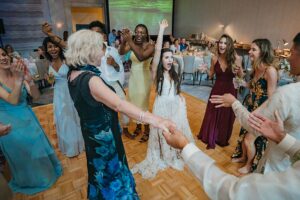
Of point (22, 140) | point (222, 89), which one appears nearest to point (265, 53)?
point (222, 89)

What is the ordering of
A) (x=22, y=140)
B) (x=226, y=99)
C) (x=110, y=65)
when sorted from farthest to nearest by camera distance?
(x=110, y=65), (x=22, y=140), (x=226, y=99)

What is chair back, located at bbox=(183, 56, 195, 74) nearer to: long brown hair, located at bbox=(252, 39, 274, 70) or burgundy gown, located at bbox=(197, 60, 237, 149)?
burgundy gown, located at bbox=(197, 60, 237, 149)

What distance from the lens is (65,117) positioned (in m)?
2.69

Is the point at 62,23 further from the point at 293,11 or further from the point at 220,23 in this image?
the point at 293,11

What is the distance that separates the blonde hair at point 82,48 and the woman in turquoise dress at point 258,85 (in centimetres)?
196

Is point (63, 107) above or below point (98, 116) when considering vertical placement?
below

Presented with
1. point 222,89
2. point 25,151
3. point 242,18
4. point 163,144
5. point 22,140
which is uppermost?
point 242,18

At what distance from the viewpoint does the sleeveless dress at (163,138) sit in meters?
2.50

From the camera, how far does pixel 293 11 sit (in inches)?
269

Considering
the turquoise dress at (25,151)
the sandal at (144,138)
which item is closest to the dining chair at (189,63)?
the sandal at (144,138)

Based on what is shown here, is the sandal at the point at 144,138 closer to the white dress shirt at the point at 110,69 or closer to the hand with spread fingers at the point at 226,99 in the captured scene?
→ the white dress shirt at the point at 110,69

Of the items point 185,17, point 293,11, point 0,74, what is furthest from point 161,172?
point 185,17

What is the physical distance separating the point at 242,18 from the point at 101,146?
9148 millimetres

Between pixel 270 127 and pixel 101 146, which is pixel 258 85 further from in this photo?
pixel 101 146
